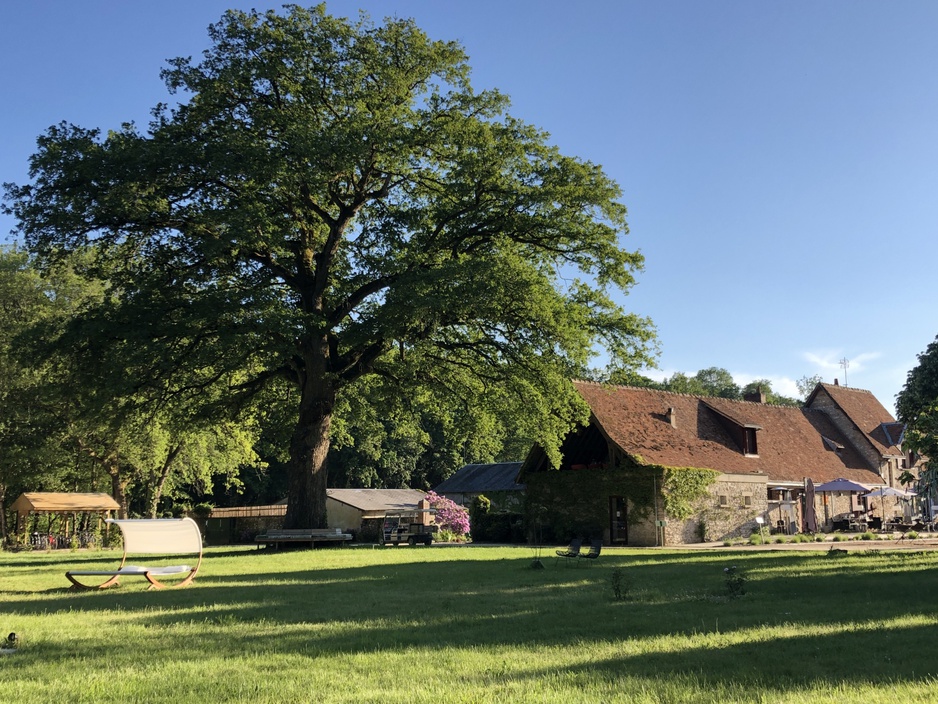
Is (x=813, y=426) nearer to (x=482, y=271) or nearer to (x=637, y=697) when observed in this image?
(x=482, y=271)

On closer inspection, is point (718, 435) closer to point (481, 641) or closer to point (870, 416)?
point (870, 416)

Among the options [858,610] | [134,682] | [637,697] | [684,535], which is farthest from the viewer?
[684,535]

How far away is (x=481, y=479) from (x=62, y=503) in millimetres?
25664

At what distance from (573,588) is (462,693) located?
7.75 meters

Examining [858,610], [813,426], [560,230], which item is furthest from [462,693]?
[813,426]

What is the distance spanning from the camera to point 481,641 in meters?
8.01

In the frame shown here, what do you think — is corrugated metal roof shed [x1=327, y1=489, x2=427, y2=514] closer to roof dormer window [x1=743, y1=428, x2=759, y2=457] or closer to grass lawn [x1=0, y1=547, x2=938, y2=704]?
roof dormer window [x1=743, y1=428, x2=759, y2=457]

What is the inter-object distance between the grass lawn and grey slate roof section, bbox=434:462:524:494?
1517 inches

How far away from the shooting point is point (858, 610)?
10.1 meters

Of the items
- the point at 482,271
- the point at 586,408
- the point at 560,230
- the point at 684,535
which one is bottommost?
the point at 684,535

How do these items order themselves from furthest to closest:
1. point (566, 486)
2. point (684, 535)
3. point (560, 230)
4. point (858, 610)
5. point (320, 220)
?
point (566, 486)
point (684, 535)
point (320, 220)
point (560, 230)
point (858, 610)

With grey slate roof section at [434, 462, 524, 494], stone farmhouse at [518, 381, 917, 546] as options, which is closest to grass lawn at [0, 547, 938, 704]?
stone farmhouse at [518, 381, 917, 546]

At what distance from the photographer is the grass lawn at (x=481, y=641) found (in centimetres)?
587

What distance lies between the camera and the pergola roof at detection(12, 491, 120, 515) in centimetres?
4147
